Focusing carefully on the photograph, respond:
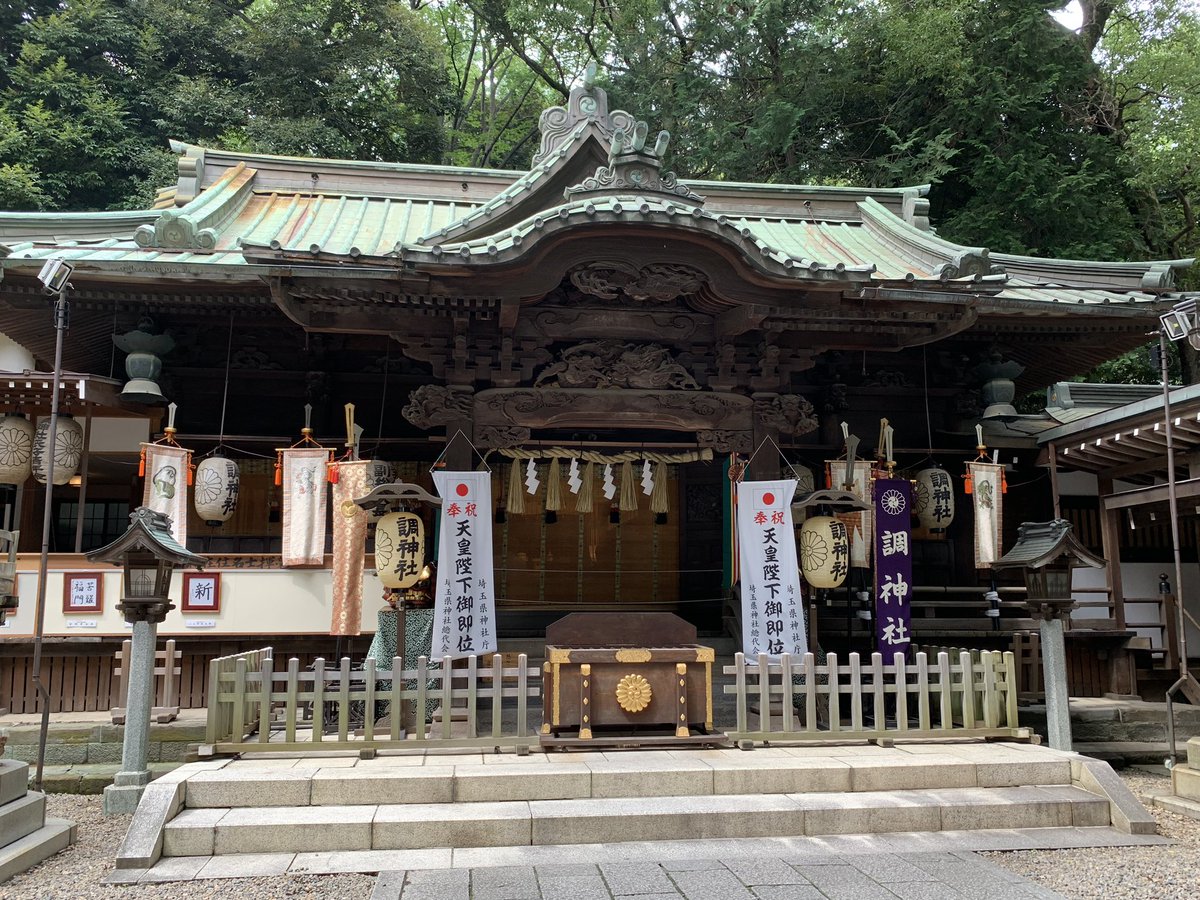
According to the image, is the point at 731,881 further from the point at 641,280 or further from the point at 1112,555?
the point at 1112,555

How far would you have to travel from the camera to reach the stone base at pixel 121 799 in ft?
22.4

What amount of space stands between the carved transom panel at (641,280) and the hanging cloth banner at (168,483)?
5045 mm

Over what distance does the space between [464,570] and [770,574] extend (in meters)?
3.33

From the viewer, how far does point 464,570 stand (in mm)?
8609

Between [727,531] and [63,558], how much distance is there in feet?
26.4

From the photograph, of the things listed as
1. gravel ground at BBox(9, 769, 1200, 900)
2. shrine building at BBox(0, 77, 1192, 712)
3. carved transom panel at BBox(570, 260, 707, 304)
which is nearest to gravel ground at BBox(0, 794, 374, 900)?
gravel ground at BBox(9, 769, 1200, 900)

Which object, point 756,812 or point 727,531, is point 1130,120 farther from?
point 756,812

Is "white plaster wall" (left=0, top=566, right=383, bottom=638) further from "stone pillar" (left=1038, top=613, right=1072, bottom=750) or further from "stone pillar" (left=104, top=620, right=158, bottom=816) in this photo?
"stone pillar" (left=1038, top=613, right=1072, bottom=750)

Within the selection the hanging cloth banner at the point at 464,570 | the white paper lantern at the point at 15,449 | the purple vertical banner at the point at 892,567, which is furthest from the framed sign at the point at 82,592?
the purple vertical banner at the point at 892,567

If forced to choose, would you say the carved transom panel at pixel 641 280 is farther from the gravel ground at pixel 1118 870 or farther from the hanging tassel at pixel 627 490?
the gravel ground at pixel 1118 870

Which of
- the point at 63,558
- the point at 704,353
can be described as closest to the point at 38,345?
the point at 63,558

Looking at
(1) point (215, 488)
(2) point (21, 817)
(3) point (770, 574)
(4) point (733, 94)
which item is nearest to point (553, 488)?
(3) point (770, 574)

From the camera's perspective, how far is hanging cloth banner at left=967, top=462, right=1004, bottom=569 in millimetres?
10484

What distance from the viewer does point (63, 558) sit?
915 cm
